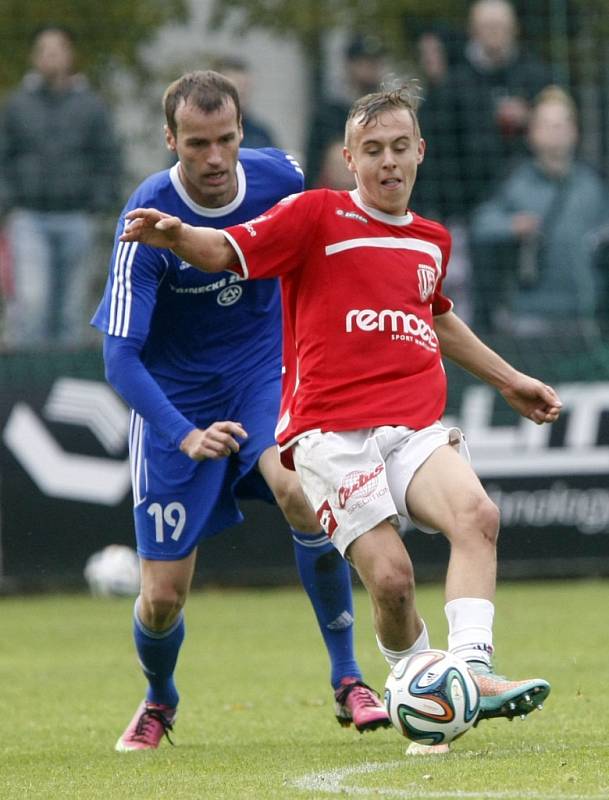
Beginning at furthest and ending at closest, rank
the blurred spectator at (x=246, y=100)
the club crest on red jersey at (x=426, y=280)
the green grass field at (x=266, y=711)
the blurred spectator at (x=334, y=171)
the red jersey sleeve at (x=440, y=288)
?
the blurred spectator at (x=334, y=171)
the blurred spectator at (x=246, y=100)
the red jersey sleeve at (x=440, y=288)
the club crest on red jersey at (x=426, y=280)
the green grass field at (x=266, y=711)

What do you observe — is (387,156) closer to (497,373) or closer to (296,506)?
(497,373)

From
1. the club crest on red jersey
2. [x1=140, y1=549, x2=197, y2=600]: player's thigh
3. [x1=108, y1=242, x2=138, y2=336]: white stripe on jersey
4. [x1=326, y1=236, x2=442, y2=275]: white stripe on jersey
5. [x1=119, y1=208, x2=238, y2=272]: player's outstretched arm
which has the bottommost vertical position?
[x1=140, y1=549, x2=197, y2=600]: player's thigh

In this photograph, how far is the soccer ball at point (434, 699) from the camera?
5051 millimetres

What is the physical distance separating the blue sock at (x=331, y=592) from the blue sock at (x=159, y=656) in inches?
22.2

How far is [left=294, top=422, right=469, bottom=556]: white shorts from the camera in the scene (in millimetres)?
5469

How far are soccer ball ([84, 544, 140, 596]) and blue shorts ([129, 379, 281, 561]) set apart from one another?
5.51 meters

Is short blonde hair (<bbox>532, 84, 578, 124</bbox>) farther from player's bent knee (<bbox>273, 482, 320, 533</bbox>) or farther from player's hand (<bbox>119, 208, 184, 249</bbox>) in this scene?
player's hand (<bbox>119, 208, 184, 249</bbox>)

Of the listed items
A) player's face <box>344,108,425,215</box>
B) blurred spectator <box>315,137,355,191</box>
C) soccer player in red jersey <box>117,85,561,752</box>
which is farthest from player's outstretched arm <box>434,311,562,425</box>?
→ blurred spectator <box>315,137,355,191</box>

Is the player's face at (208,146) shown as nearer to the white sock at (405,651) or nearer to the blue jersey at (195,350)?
the blue jersey at (195,350)

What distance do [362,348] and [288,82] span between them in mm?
8470

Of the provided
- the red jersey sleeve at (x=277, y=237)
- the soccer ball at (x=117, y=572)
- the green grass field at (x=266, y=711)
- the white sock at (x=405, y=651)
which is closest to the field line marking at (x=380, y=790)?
the green grass field at (x=266, y=711)

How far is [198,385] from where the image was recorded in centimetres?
673

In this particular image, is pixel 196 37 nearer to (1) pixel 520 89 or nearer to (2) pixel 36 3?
(2) pixel 36 3

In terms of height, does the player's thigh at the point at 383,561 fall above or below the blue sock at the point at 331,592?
above
